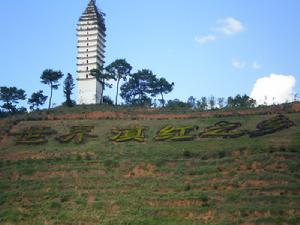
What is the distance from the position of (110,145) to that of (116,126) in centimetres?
478

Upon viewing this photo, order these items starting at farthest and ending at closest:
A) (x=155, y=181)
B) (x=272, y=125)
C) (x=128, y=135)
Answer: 1. (x=128, y=135)
2. (x=272, y=125)
3. (x=155, y=181)

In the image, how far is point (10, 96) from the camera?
65062mm

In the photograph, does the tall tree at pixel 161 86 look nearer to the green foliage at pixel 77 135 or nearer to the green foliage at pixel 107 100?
the green foliage at pixel 107 100

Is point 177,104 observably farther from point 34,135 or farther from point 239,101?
point 34,135

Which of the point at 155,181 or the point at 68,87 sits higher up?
→ the point at 68,87

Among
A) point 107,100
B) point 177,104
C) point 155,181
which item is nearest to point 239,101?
point 177,104

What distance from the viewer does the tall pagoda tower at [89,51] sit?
67812 millimetres

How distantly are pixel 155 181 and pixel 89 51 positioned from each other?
124 feet

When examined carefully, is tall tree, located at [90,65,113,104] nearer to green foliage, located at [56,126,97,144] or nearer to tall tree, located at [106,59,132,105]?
tall tree, located at [106,59,132,105]

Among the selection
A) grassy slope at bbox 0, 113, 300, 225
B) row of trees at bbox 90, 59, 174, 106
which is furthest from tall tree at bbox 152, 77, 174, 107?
grassy slope at bbox 0, 113, 300, 225

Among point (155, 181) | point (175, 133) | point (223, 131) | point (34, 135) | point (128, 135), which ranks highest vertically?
point (223, 131)

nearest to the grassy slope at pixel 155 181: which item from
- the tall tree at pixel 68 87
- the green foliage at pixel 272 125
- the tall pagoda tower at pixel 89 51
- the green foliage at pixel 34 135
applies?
the green foliage at pixel 272 125

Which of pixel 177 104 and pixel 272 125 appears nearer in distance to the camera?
pixel 272 125

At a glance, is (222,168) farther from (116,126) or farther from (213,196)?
(116,126)
